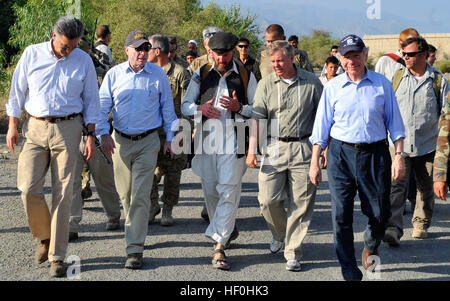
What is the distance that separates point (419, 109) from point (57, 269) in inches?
169

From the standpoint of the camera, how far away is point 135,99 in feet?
20.9

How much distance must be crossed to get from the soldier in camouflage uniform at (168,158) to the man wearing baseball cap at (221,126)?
50.6 inches

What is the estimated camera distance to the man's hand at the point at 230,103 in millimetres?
6309

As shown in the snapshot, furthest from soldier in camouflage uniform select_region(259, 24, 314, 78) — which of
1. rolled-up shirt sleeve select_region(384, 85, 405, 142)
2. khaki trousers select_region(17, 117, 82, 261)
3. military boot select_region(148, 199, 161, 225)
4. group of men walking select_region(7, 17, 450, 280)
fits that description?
khaki trousers select_region(17, 117, 82, 261)

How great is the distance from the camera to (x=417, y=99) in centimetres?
712

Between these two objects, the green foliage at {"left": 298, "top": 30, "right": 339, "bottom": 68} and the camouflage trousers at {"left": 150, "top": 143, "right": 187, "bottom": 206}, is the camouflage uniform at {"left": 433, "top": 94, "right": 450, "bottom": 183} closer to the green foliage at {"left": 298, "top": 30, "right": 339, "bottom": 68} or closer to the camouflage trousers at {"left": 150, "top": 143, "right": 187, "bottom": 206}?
the camouflage trousers at {"left": 150, "top": 143, "right": 187, "bottom": 206}

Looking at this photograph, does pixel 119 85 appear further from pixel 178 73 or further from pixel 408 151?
pixel 408 151

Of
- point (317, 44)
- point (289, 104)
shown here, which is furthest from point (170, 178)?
point (317, 44)

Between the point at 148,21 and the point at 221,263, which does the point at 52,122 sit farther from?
the point at 148,21

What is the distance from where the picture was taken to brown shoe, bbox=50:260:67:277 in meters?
5.77

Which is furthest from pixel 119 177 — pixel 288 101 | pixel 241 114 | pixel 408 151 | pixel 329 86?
pixel 408 151

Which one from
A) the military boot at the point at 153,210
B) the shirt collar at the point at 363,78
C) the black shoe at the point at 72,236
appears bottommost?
the black shoe at the point at 72,236

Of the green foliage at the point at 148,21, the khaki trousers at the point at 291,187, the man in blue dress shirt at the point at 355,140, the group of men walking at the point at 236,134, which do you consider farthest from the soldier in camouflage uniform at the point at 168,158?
the green foliage at the point at 148,21

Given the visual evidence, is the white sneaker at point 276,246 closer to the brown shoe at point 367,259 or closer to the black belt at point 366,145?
the brown shoe at point 367,259
